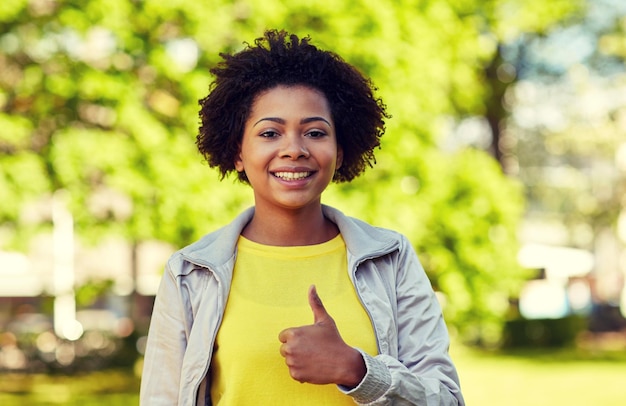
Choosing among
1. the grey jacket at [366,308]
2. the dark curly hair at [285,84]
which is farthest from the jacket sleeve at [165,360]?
the dark curly hair at [285,84]

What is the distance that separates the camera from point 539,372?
880 inches

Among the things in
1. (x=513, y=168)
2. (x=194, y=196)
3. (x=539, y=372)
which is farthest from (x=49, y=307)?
(x=513, y=168)

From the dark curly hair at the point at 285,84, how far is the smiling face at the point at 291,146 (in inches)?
1.8

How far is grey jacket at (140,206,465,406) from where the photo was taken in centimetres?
251

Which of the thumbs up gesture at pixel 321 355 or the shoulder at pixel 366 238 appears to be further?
the shoulder at pixel 366 238

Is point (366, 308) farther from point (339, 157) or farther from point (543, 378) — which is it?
point (543, 378)

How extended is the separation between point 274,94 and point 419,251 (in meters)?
14.5

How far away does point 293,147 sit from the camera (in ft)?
8.46

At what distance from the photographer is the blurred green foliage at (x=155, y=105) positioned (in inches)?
523

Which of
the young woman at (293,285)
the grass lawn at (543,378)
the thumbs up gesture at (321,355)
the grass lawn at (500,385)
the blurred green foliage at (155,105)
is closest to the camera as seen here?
the thumbs up gesture at (321,355)

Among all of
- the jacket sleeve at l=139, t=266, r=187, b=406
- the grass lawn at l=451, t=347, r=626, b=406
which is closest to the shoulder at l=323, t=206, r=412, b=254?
the jacket sleeve at l=139, t=266, r=187, b=406

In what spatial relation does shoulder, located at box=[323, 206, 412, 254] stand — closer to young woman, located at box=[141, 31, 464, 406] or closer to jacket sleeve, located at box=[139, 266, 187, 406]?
young woman, located at box=[141, 31, 464, 406]

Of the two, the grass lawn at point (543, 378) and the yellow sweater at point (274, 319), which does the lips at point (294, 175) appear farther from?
the grass lawn at point (543, 378)

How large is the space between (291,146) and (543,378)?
754 inches
